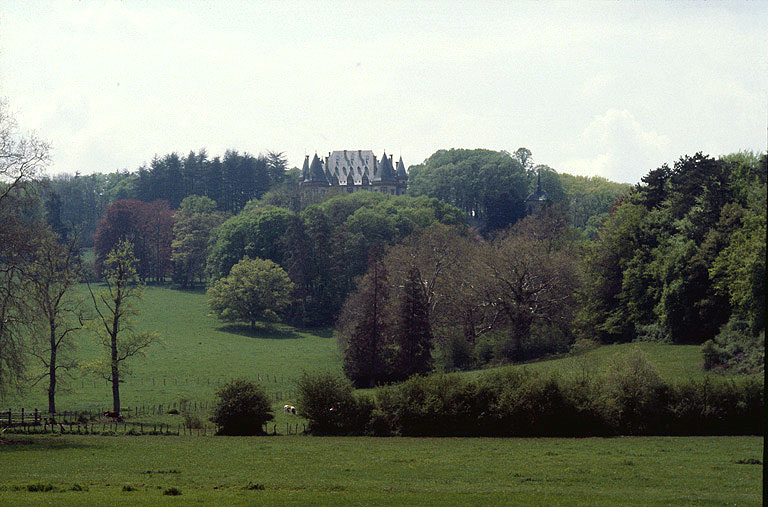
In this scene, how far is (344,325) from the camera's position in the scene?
86.6m

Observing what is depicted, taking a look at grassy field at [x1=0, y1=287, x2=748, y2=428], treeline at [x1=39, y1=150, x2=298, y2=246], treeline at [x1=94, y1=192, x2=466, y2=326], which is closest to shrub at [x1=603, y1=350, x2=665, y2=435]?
grassy field at [x1=0, y1=287, x2=748, y2=428]

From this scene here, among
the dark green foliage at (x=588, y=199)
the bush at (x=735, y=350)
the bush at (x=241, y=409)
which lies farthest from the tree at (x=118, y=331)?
the dark green foliage at (x=588, y=199)

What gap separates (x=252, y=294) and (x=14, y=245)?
3014 inches

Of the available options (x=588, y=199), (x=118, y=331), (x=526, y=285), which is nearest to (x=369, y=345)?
(x=526, y=285)

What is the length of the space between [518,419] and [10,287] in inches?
1065

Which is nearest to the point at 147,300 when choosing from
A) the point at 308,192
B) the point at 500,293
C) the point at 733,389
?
the point at 308,192

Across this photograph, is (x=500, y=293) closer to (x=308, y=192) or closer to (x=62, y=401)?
(x=62, y=401)

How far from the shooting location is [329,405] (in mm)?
46375

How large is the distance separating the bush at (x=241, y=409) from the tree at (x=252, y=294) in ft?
214

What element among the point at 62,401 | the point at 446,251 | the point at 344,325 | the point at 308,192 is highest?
the point at 308,192

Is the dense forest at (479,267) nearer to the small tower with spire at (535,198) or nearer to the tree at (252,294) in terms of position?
the tree at (252,294)

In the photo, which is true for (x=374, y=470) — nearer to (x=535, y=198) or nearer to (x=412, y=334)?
(x=412, y=334)

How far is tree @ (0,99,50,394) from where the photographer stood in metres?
37.4

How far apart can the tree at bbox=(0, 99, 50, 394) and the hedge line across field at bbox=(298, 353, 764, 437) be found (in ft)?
52.5
